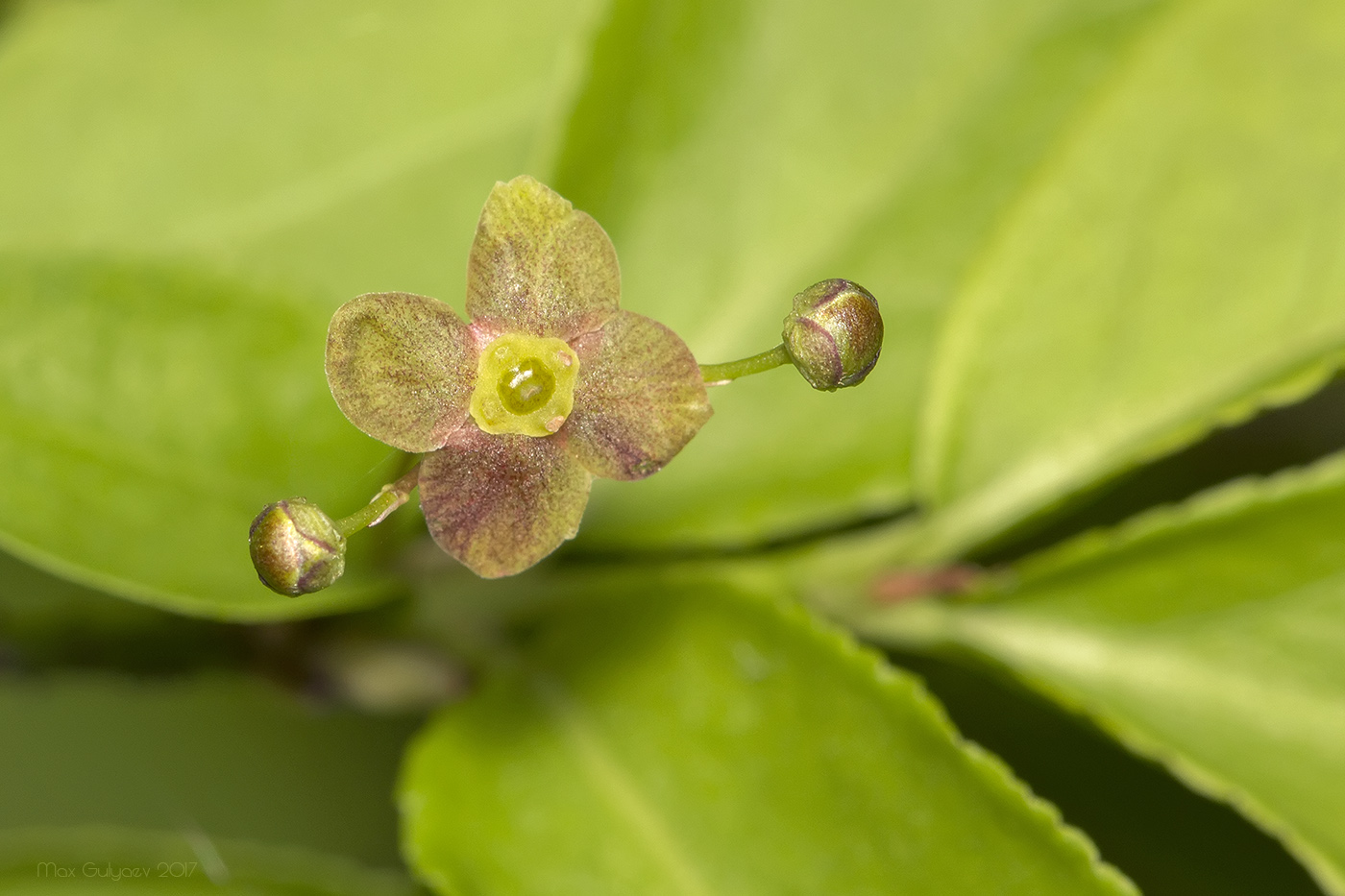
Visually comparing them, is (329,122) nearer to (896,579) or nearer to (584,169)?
(584,169)

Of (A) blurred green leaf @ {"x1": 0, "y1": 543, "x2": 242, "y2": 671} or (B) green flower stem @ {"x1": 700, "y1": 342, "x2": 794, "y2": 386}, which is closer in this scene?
(B) green flower stem @ {"x1": 700, "y1": 342, "x2": 794, "y2": 386}

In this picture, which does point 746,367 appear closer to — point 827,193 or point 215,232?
point 827,193

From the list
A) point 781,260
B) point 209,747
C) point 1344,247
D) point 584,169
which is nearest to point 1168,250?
point 1344,247

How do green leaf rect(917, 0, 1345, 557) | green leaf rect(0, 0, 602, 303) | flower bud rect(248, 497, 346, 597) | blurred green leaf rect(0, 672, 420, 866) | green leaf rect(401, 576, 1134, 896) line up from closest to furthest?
1. flower bud rect(248, 497, 346, 597)
2. green leaf rect(401, 576, 1134, 896)
3. green leaf rect(917, 0, 1345, 557)
4. green leaf rect(0, 0, 602, 303)
5. blurred green leaf rect(0, 672, 420, 866)

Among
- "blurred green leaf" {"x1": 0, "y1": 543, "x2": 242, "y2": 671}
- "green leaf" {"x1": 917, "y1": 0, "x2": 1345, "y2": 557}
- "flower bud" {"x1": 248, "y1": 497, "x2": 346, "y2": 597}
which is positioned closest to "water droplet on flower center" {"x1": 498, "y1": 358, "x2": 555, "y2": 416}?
"flower bud" {"x1": 248, "y1": 497, "x2": 346, "y2": 597}

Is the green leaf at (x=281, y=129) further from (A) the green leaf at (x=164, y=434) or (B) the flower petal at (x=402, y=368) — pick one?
(B) the flower petal at (x=402, y=368)

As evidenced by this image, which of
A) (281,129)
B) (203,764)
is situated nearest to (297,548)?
(281,129)

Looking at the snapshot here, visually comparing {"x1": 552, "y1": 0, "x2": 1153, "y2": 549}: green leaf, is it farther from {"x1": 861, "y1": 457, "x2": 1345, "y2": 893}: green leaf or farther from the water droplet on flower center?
the water droplet on flower center
